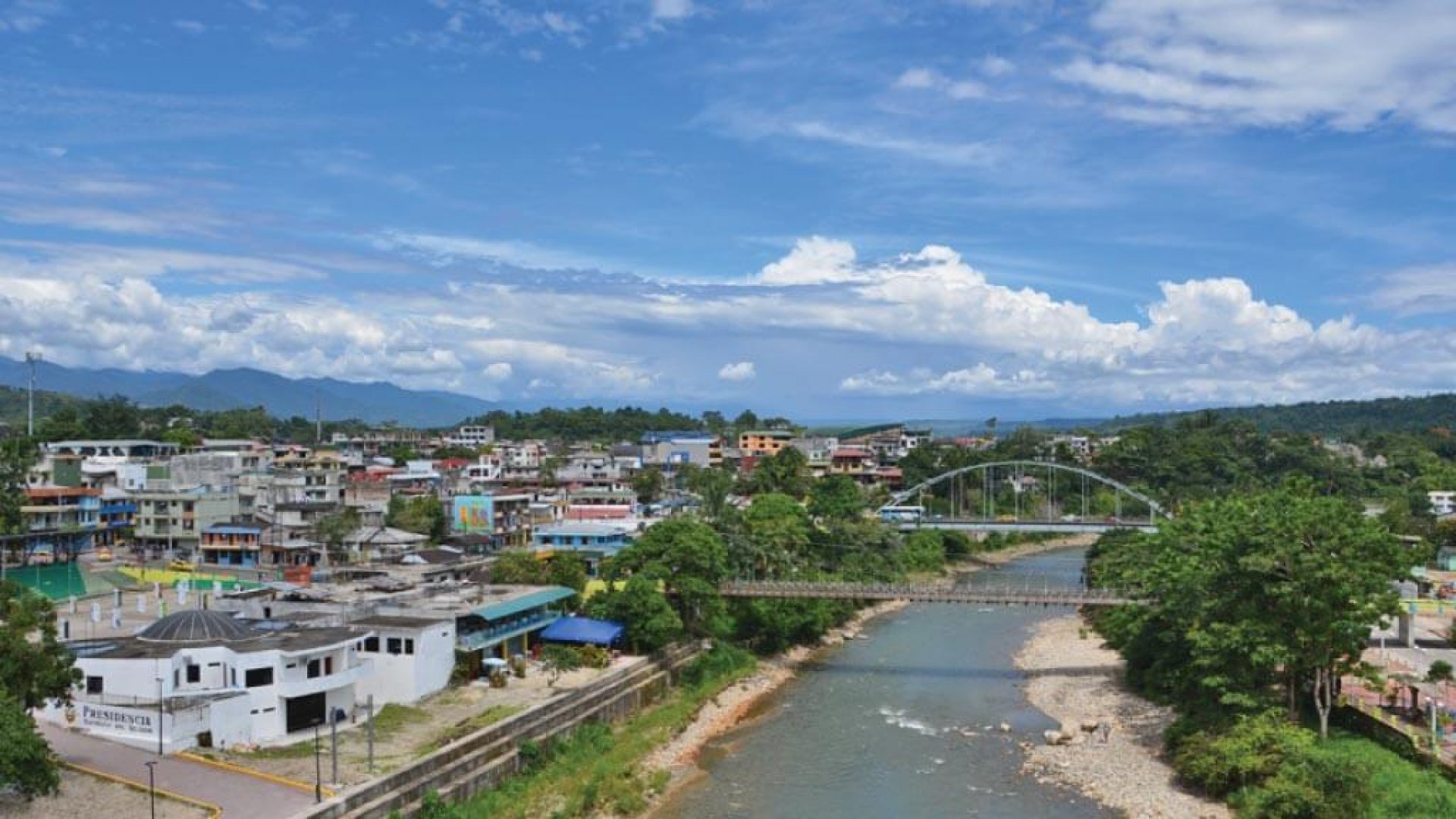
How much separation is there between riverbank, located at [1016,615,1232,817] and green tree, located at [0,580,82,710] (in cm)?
2319

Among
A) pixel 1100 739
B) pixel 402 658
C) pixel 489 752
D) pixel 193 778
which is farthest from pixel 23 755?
pixel 1100 739

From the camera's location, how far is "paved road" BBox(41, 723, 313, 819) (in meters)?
20.7

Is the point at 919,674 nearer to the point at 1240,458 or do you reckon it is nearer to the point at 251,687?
the point at 251,687

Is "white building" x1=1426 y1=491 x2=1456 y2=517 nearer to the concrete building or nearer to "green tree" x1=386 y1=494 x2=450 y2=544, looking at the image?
the concrete building

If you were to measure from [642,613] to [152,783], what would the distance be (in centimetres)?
1801

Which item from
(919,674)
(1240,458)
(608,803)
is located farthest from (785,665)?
(1240,458)

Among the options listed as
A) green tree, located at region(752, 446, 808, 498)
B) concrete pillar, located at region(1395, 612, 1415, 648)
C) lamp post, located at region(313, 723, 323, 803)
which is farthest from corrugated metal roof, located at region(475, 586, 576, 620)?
green tree, located at region(752, 446, 808, 498)

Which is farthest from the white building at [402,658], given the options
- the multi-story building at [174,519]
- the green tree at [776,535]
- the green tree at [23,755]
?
the multi-story building at [174,519]

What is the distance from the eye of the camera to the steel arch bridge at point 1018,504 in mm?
72250

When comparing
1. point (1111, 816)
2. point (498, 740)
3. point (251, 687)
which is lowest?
point (1111, 816)

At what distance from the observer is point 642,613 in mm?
36844

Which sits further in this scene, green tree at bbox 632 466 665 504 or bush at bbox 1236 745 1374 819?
green tree at bbox 632 466 665 504

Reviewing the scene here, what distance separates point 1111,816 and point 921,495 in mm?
62058

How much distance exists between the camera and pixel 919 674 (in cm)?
4144
